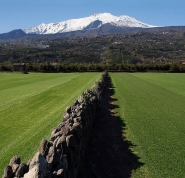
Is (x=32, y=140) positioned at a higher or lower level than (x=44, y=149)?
lower

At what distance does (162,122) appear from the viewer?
16547 mm

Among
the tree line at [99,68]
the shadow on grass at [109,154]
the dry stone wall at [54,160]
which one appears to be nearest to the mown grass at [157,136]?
the shadow on grass at [109,154]

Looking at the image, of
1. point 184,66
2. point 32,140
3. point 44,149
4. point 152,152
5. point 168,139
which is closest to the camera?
point 44,149

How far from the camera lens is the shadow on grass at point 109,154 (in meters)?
9.26

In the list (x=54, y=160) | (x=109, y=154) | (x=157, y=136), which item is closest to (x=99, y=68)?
(x=157, y=136)

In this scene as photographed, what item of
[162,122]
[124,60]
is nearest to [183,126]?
[162,122]

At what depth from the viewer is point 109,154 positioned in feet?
35.9

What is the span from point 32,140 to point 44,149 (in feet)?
17.6

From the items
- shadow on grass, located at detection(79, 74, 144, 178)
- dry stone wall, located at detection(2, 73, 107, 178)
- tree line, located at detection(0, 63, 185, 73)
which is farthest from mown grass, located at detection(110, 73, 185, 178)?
tree line, located at detection(0, 63, 185, 73)

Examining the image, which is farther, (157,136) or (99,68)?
(99,68)

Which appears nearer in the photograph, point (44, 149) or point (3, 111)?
point (44, 149)

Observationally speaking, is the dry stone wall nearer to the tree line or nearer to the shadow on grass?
the shadow on grass

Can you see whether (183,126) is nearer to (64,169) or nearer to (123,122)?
(123,122)

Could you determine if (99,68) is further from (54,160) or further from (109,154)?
(54,160)
